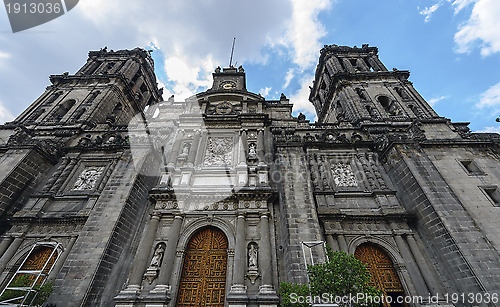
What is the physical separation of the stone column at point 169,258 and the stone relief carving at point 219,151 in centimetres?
468

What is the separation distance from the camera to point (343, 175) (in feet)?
50.2

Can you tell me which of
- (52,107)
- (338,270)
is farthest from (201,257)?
(52,107)

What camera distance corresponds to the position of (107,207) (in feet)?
40.5

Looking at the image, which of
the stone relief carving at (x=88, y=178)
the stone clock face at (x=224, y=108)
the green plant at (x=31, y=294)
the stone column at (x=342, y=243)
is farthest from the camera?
the stone clock face at (x=224, y=108)

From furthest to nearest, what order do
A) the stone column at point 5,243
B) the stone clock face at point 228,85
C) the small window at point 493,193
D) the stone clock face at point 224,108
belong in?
the stone clock face at point 228,85 < the stone clock face at point 224,108 < the small window at point 493,193 < the stone column at point 5,243

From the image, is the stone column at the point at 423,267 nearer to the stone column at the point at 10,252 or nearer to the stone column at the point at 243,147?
the stone column at the point at 243,147

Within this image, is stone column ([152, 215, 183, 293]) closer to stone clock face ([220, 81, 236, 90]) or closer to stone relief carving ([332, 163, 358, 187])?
stone relief carving ([332, 163, 358, 187])

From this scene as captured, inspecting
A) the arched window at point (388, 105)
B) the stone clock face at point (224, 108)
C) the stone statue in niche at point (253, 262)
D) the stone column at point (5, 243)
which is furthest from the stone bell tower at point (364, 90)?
the stone column at point (5, 243)

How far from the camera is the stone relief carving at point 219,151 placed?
16.0m

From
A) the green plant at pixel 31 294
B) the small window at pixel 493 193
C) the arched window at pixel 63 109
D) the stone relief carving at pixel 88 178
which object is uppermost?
the arched window at pixel 63 109

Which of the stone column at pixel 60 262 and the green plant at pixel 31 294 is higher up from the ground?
the stone column at pixel 60 262

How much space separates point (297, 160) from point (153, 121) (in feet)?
43.4

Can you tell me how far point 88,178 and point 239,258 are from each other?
12.1 meters

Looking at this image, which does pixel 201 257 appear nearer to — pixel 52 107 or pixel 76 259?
pixel 76 259
